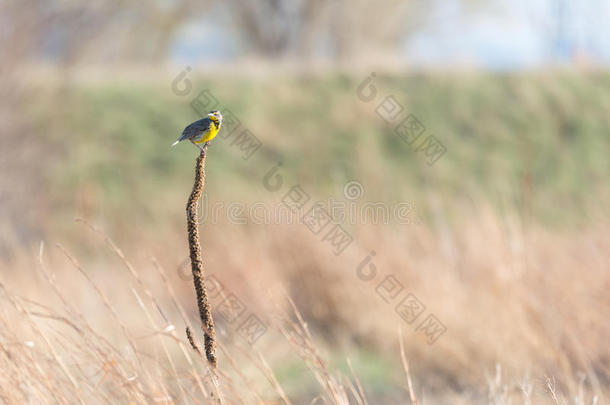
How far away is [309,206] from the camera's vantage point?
21.3 feet

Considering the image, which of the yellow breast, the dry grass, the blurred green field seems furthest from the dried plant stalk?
the blurred green field

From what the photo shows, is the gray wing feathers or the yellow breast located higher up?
the gray wing feathers

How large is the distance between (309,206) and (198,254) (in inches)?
215

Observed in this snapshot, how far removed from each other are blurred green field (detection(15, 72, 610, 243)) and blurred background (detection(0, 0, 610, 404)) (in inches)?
1.7

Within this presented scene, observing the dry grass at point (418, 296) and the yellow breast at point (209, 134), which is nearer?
the yellow breast at point (209, 134)

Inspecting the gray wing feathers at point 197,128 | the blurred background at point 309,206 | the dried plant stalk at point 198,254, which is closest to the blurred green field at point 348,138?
the blurred background at point 309,206

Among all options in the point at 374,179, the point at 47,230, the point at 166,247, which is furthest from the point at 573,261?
the point at 47,230

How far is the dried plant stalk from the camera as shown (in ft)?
3.14

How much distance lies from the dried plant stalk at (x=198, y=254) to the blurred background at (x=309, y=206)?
15cm

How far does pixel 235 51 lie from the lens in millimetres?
18531

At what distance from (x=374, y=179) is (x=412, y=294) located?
380 cm

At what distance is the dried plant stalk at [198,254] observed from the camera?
0.96 m

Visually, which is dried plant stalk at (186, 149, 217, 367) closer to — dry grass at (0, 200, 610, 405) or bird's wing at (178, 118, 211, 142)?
bird's wing at (178, 118, 211, 142)

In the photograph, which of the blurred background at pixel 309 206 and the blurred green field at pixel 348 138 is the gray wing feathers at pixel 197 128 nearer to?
the blurred background at pixel 309 206
